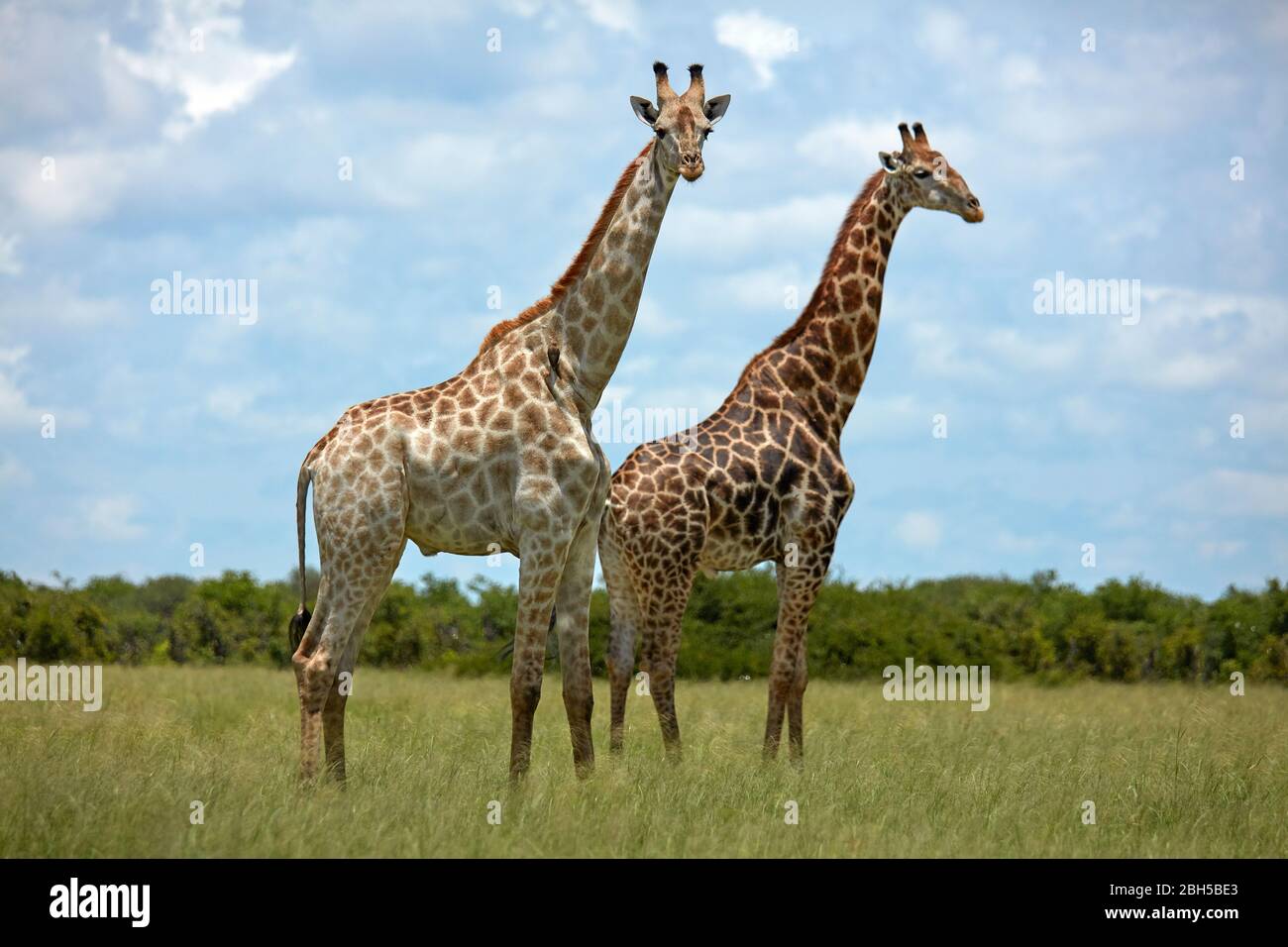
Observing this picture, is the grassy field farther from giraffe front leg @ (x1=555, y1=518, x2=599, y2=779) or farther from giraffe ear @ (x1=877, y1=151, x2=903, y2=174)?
giraffe ear @ (x1=877, y1=151, x2=903, y2=174)

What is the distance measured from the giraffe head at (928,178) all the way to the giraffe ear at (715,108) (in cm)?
342

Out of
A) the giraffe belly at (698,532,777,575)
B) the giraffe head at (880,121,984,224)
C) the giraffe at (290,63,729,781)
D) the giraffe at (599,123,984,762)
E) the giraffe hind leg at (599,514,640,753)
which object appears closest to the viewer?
the giraffe at (290,63,729,781)

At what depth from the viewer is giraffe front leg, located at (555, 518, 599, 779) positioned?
8.78 meters

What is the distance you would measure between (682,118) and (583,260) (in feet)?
3.95

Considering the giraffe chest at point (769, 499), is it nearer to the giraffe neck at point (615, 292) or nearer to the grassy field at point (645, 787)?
the grassy field at point (645, 787)

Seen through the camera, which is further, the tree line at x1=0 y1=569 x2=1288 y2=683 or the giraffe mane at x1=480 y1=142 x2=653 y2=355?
the tree line at x1=0 y1=569 x2=1288 y2=683

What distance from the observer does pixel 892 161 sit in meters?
12.0

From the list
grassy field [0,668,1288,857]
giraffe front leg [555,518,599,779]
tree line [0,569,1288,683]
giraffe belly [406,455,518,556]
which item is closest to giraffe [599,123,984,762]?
grassy field [0,668,1288,857]

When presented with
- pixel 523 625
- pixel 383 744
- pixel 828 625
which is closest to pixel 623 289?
pixel 523 625

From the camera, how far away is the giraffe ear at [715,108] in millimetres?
8914

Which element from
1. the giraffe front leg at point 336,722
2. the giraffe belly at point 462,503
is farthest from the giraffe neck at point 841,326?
the giraffe front leg at point 336,722

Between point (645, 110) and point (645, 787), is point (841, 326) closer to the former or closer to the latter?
point (645, 110)

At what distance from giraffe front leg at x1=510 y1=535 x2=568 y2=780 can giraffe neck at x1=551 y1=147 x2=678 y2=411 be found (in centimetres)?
121

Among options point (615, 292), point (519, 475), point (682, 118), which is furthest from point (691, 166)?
point (519, 475)
